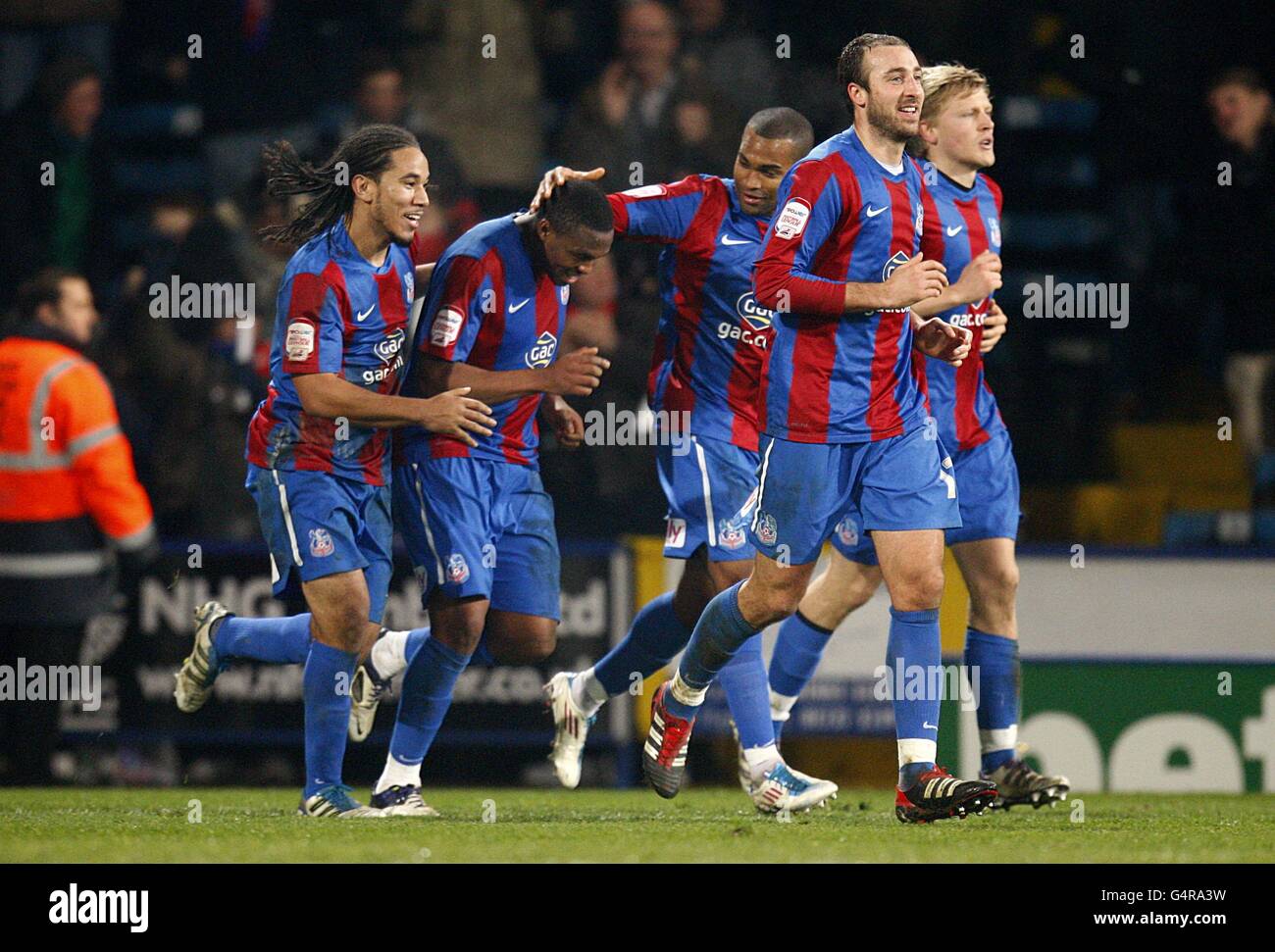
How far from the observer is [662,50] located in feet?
35.9

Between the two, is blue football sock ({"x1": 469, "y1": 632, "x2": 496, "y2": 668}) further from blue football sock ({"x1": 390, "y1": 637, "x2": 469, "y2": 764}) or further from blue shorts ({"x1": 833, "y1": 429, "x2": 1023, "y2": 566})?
blue shorts ({"x1": 833, "y1": 429, "x2": 1023, "y2": 566})

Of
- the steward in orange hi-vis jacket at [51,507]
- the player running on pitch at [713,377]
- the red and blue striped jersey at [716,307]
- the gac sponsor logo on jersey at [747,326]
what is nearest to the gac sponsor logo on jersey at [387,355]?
the player running on pitch at [713,377]

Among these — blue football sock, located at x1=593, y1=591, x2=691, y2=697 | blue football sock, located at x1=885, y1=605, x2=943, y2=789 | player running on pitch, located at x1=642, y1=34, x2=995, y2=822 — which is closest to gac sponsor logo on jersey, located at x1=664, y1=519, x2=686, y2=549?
blue football sock, located at x1=593, y1=591, x2=691, y2=697

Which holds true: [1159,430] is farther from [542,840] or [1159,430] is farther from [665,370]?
[542,840]

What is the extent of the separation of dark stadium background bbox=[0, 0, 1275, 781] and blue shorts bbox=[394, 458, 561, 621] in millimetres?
2413

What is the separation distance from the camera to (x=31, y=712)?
340 inches

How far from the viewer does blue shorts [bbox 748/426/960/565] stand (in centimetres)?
603

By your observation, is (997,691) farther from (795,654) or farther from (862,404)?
(862,404)

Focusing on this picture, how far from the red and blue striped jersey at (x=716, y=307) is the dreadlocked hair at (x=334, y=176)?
0.82m

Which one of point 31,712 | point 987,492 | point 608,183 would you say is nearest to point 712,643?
point 987,492

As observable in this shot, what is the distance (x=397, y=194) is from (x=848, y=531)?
1.88m

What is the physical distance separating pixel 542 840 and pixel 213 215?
18.0 ft

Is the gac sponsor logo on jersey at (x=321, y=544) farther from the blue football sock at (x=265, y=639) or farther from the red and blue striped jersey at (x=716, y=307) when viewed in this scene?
the red and blue striped jersey at (x=716, y=307)

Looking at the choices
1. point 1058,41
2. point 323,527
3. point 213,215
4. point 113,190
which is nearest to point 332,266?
point 323,527
